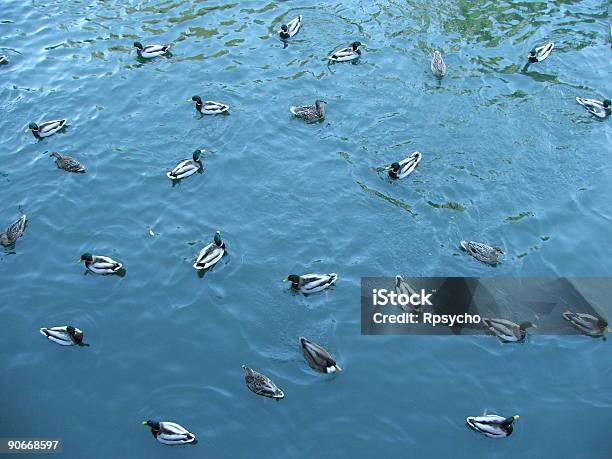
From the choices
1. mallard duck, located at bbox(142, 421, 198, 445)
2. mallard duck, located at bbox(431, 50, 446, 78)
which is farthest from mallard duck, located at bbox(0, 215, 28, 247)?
mallard duck, located at bbox(431, 50, 446, 78)

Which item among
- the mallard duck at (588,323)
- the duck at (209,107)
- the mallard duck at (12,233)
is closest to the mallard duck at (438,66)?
the duck at (209,107)

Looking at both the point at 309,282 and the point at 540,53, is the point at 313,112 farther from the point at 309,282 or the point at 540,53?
the point at 540,53

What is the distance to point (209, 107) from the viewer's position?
24562 mm

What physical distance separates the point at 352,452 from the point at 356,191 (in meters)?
9.31

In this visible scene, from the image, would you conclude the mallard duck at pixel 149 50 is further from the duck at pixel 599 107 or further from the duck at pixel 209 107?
the duck at pixel 599 107

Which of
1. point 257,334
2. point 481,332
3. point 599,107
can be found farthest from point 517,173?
point 257,334

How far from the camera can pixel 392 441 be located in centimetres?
1559

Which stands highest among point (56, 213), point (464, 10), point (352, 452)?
point (464, 10)

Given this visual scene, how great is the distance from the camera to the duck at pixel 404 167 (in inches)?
857

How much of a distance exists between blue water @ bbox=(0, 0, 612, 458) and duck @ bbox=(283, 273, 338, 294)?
46 cm

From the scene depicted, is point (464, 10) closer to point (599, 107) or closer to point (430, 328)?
point (599, 107)

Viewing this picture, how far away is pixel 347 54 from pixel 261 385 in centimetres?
1595

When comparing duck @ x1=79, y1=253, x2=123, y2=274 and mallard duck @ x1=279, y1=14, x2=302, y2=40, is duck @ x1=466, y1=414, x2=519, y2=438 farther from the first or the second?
mallard duck @ x1=279, y1=14, x2=302, y2=40

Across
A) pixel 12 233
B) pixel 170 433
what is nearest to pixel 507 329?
pixel 170 433
